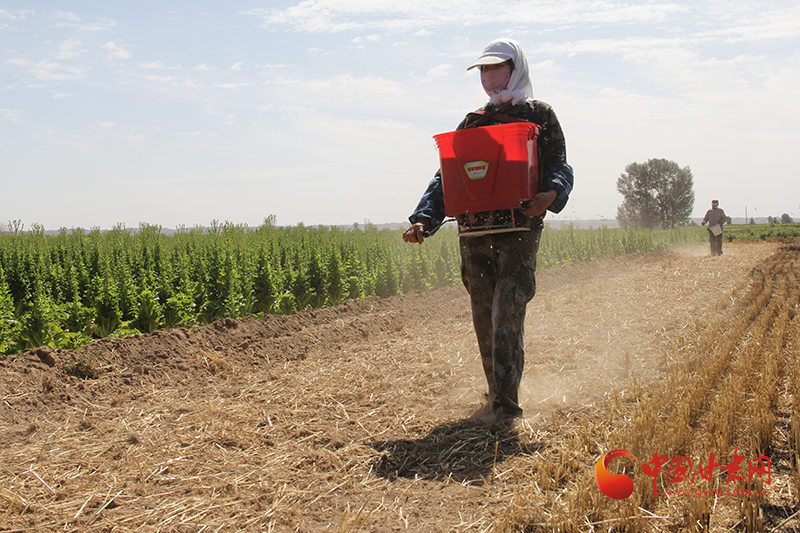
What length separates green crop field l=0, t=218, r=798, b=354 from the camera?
668 cm

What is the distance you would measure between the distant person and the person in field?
54.6 ft

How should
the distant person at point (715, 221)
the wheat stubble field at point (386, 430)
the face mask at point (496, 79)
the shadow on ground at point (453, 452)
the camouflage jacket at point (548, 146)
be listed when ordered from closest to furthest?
the wheat stubble field at point (386, 430) → the shadow on ground at point (453, 452) → the camouflage jacket at point (548, 146) → the face mask at point (496, 79) → the distant person at point (715, 221)

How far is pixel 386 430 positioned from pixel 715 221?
17881 millimetres

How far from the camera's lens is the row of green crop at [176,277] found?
6680 mm

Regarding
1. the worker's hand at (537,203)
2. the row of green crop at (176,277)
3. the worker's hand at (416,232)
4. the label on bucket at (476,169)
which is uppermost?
the label on bucket at (476,169)

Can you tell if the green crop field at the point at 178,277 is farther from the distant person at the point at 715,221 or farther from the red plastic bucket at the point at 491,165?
the distant person at the point at 715,221

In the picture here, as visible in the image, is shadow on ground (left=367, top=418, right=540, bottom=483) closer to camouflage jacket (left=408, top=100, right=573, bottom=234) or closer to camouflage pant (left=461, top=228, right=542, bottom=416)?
camouflage pant (left=461, top=228, right=542, bottom=416)

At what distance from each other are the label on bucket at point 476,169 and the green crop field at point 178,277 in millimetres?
5176

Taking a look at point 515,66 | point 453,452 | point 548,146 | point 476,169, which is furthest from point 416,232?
point 453,452

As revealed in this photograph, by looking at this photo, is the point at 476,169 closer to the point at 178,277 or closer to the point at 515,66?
the point at 515,66

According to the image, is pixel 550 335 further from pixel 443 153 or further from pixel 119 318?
pixel 119 318

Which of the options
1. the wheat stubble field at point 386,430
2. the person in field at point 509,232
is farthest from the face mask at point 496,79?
the wheat stubble field at point 386,430

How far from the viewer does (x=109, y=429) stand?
3531mm

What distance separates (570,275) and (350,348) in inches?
373
